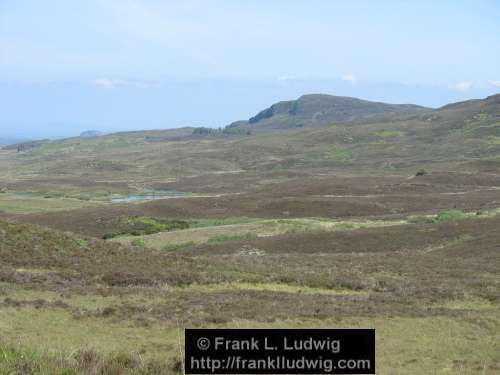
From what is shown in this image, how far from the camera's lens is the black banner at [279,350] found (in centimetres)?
1086

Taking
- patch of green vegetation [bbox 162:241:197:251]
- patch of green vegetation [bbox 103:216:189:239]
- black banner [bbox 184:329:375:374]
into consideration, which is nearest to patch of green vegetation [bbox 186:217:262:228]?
patch of green vegetation [bbox 103:216:189:239]

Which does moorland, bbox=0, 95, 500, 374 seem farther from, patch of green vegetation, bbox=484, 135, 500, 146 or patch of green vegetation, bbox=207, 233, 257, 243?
patch of green vegetation, bbox=484, 135, 500, 146

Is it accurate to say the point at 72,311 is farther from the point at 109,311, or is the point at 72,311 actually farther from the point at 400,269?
the point at 400,269

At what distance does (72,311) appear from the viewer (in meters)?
22.9

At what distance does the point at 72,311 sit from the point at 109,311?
146 centimetres

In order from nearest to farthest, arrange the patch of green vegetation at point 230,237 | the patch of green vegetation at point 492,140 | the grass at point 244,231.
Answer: the patch of green vegetation at point 230,237
the grass at point 244,231
the patch of green vegetation at point 492,140

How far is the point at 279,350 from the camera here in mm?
11016

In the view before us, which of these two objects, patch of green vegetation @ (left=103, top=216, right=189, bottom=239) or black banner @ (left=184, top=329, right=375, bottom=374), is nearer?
black banner @ (left=184, top=329, right=375, bottom=374)

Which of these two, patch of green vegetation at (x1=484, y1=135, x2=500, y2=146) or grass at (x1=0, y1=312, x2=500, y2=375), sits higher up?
patch of green vegetation at (x1=484, y1=135, x2=500, y2=146)

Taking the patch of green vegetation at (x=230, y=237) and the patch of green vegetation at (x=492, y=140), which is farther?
the patch of green vegetation at (x=492, y=140)

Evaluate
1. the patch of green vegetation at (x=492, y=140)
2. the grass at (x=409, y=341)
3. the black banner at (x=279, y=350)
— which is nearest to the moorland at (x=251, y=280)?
the grass at (x=409, y=341)

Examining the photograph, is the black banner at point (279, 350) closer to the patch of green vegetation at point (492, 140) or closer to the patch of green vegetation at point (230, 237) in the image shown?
the patch of green vegetation at point (230, 237)

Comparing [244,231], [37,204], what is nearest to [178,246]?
[244,231]

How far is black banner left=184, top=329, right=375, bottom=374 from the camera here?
10.9m
